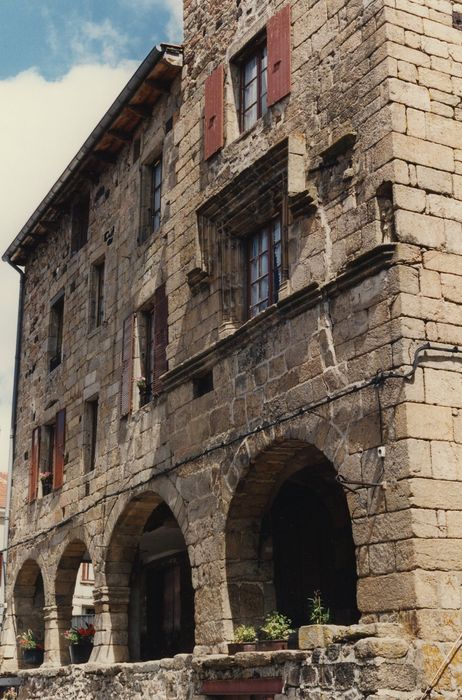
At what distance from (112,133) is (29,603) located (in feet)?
25.6

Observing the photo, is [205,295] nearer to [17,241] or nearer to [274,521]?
[274,521]

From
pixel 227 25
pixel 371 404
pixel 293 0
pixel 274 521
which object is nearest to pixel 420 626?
pixel 371 404

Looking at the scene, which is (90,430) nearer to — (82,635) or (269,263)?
(82,635)

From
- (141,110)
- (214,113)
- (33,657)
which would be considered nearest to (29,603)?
(33,657)

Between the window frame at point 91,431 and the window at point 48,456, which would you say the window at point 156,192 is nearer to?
the window frame at point 91,431

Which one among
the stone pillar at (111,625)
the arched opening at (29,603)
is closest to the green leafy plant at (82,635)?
the stone pillar at (111,625)

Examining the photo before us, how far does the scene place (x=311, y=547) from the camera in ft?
35.8

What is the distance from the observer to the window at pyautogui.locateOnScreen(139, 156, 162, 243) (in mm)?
13242

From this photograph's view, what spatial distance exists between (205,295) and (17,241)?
8367 millimetres

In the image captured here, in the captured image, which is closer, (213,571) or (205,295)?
(213,571)

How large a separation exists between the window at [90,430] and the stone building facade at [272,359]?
3cm

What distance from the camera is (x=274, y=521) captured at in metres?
10.8

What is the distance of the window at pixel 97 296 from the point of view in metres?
14.8

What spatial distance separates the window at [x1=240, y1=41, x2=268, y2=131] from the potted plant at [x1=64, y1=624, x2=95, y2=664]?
7.16 m
